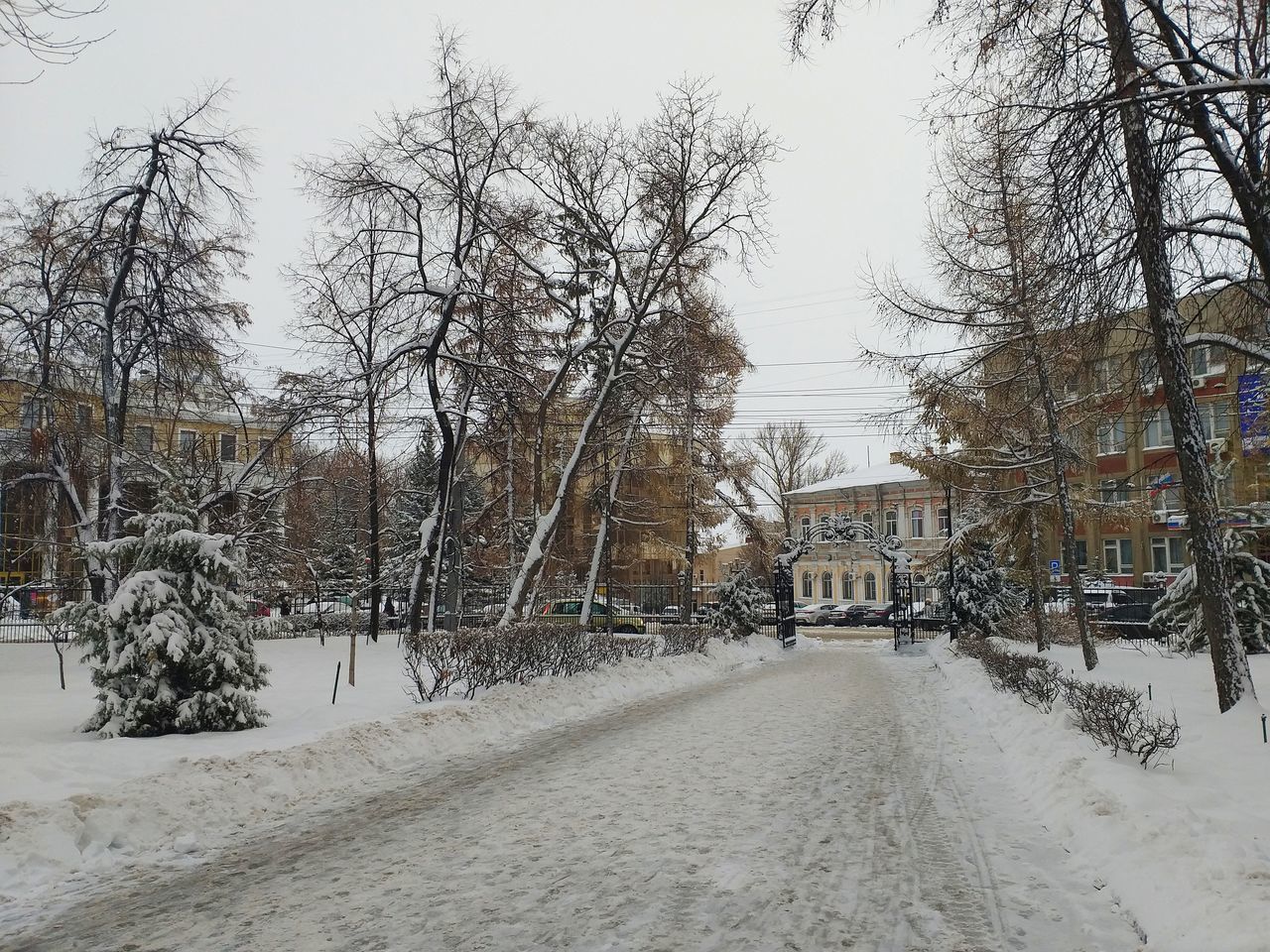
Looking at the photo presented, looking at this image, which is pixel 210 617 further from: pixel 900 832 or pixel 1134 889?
pixel 1134 889

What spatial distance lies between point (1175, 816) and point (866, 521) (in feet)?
197

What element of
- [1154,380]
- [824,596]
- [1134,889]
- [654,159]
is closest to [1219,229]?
[1154,380]

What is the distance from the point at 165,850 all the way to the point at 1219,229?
1154 cm

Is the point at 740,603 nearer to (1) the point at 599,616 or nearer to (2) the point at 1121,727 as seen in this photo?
(1) the point at 599,616

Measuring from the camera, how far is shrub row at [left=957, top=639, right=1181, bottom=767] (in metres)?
7.44

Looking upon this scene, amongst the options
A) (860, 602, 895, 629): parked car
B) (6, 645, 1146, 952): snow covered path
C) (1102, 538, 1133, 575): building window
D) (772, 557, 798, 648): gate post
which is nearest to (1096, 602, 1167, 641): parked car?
(772, 557, 798, 648): gate post

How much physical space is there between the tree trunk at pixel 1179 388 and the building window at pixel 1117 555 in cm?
4292

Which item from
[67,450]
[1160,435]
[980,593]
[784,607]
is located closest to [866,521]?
[1160,435]

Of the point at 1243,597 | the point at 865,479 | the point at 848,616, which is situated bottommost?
the point at 848,616

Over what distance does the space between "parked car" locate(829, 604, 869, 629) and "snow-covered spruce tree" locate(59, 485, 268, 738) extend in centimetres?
4717

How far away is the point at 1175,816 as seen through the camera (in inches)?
223

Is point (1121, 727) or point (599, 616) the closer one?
point (1121, 727)

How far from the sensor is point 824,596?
67.6 meters

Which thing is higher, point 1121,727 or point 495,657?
point 495,657
